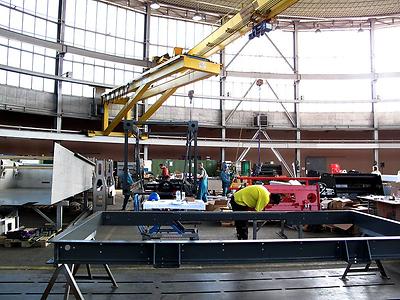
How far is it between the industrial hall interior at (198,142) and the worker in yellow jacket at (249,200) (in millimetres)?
31

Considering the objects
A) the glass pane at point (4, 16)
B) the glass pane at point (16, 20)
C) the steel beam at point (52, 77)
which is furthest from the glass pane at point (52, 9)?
the steel beam at point (52, 77)

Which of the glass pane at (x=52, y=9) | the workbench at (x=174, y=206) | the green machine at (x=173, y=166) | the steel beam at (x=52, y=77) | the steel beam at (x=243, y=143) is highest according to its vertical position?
the glass pane at (x=52, y=9)

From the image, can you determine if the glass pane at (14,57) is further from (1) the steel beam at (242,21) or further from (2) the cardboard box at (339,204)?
(2) the cardboard box at (339,204)

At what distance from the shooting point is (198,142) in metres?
23.5

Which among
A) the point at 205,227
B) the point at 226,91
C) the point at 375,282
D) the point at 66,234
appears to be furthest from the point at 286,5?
the point at 226,91

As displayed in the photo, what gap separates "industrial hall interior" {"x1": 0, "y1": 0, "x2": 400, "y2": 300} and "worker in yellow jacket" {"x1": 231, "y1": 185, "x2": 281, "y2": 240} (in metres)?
0.03

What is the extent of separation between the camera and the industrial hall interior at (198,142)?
349 cm

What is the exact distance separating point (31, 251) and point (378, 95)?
1061 inches

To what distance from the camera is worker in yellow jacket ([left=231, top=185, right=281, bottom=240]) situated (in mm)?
6020

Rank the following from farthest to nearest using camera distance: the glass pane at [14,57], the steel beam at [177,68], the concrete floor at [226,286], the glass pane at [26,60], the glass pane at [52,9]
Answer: the glass pane at [52,9]
the glass pane at [26,60]
the glass pane at [14,57]
the steel beam at [177,68]
the concrete floor at [226,286]

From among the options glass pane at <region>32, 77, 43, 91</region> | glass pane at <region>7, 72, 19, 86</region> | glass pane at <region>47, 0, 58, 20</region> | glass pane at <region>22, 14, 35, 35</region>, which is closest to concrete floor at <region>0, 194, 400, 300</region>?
glass pane at <region>7, 72, 19, 86</region>

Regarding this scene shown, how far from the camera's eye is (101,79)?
23.4 m

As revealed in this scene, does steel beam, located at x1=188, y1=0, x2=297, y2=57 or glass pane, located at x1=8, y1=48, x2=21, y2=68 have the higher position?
glass pane, located at x1=8, y1=48, x2=21, y2=68

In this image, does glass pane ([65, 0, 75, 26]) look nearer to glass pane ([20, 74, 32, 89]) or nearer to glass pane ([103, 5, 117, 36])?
glass pane ([103, 5, 117, 36])
